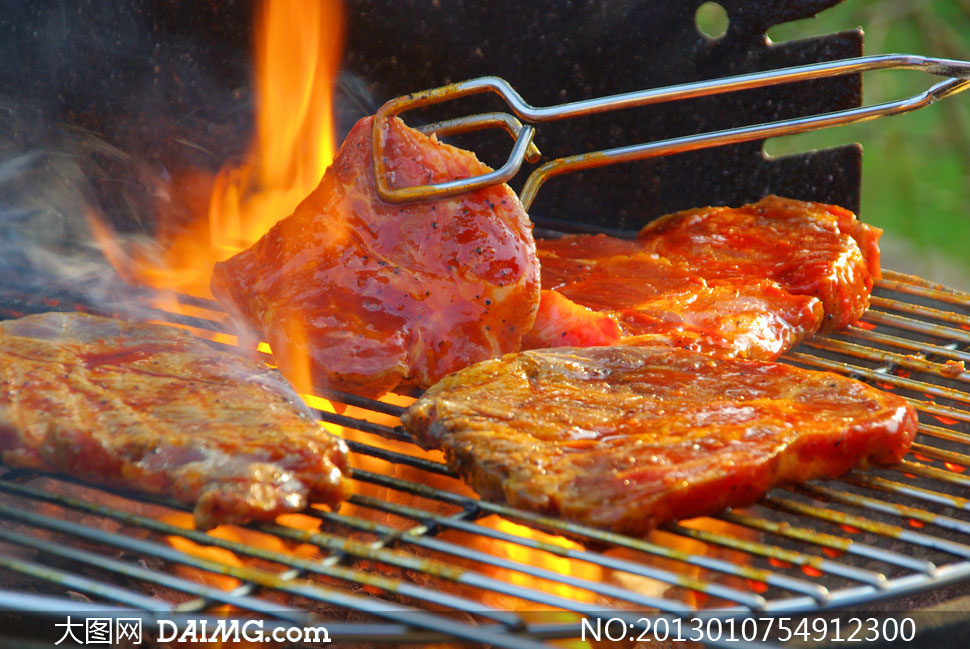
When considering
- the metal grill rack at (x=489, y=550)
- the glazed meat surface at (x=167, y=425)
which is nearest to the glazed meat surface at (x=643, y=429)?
the metal grill rack at (x=489, y=550)

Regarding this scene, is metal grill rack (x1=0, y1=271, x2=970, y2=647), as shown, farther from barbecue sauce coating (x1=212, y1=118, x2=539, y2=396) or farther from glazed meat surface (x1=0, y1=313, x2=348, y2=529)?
barbecue sauce coating (x1=212, y1=118, x2=539, y2=396)

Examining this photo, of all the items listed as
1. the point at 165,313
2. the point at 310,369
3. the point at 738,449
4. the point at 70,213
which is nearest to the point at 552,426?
the point at 738,449

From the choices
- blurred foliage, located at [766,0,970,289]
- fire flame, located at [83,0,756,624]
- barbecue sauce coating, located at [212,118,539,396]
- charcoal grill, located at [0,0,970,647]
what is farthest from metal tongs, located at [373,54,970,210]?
blurred foliage, located at [766,0,970,289]

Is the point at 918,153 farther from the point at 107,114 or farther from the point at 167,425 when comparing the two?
the point at 167,425

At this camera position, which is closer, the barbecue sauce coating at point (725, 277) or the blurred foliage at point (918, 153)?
the barbecue sauce coating at point (725, 277)

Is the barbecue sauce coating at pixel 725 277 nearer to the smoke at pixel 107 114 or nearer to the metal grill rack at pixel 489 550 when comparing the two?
the metal grill rack at pixel 489 550

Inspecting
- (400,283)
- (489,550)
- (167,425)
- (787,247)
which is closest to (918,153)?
(787,247)
